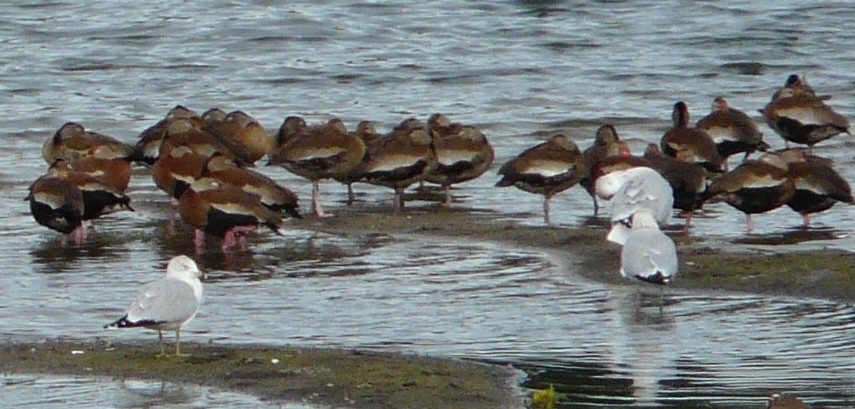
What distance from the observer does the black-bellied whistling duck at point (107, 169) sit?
15.3m

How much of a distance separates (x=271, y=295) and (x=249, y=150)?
611 centimetres

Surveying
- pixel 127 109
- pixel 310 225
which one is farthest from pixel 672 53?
pixel 310 225

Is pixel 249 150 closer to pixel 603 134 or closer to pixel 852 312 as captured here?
pixel 603 134

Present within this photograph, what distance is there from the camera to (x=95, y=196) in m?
14.7

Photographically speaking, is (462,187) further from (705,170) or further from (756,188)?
(756,188)

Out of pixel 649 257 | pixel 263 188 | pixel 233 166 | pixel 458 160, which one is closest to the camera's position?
pixel 649 257

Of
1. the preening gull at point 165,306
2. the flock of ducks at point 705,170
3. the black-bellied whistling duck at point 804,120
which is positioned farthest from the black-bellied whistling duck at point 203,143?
the preening gull at point 165,306

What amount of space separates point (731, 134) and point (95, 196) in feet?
20.9

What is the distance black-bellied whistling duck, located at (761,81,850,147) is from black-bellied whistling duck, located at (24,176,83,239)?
25.8ft

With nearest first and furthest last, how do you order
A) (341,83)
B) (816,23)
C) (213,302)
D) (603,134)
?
1. (213,302)
2. (603,134)
3. (341,83)
4. (816,23)

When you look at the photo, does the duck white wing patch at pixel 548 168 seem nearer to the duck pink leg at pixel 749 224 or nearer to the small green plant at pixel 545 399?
the duck pink leg at pixel 749 224

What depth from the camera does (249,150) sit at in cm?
1775

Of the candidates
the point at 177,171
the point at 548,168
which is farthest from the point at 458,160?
the point at 177,171

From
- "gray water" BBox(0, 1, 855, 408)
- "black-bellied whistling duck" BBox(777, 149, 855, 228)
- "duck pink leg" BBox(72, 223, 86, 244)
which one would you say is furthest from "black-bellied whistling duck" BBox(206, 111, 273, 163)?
"black-bellied whistling duck" BBox(777, 149, 855, 228)
